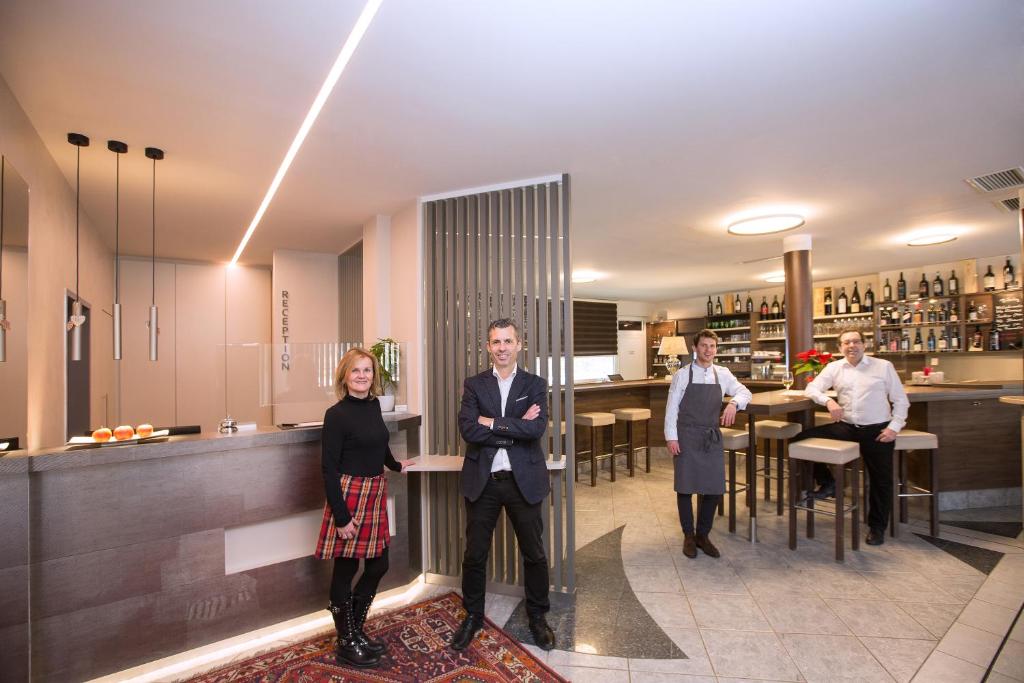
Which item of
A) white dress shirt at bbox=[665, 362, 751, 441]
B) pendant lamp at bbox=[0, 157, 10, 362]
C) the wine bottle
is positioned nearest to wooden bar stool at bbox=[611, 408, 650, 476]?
white dress shirt at bbox=[665, 362, 751, 441]

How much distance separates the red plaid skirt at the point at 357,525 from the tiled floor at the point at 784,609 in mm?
918

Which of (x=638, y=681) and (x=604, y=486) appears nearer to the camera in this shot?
(x=638, y=681)

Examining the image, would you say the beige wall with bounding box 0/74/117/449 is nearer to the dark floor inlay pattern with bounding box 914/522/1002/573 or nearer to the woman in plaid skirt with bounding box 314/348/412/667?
the woman in plaid skirt with bounding box 314/348/412/667

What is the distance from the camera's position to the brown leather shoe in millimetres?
3746

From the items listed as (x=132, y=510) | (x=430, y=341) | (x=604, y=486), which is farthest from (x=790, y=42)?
(x=604, y=486)

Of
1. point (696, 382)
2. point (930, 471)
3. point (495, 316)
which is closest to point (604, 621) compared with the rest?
point (696, 382)

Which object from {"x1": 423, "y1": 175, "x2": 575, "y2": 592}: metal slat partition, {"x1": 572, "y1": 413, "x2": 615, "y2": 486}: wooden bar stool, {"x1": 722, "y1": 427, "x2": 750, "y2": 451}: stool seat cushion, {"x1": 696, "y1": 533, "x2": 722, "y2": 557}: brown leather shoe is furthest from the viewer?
{"x1": 572, "y1": 413, "x2": 615, "y2": 486}: wooden bar stool

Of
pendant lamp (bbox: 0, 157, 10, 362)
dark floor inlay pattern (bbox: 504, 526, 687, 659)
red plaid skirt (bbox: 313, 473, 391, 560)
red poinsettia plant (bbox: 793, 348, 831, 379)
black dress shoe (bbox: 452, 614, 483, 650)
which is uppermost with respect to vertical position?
pendant lamp (bbox: 0, 157, 10, 362)

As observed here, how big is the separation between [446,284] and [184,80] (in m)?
1.89

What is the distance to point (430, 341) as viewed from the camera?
372 cm

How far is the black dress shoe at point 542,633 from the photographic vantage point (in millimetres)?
2631

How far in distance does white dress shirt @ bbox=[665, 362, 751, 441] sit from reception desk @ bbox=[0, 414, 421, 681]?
8.06ft

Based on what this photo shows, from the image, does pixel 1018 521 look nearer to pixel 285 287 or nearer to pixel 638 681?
pixel 638 681

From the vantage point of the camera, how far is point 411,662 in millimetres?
2531
